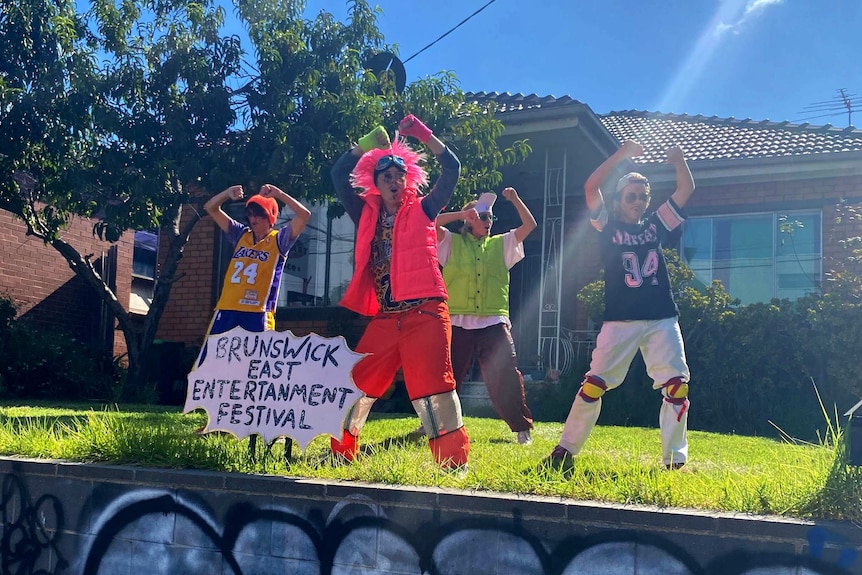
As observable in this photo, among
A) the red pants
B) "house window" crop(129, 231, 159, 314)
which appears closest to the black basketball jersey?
the red pants

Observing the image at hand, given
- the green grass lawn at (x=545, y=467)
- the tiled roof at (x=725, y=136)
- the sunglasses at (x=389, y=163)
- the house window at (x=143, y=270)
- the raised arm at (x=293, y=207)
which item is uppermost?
the tiled roof at (x=725, y=136)

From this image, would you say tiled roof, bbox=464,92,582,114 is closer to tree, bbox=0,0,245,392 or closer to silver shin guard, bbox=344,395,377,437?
tree, bbox=0,0,245,392

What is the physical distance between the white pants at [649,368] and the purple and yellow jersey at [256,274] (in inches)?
88.8

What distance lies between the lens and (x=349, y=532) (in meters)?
3.36

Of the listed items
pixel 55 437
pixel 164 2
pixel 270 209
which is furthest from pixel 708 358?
pixel 164 2

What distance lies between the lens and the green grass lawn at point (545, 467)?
299cm

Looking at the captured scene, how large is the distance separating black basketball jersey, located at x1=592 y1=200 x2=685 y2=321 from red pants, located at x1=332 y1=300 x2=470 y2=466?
92 cm

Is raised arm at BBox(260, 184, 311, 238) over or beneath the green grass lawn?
over

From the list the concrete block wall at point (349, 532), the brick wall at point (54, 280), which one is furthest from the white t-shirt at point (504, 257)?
the brick wall at point (54, 280)

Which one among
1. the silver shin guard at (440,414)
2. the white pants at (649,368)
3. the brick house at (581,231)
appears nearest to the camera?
the silver shin guard at (440,414)

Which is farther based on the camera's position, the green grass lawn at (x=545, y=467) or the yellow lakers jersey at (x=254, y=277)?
the yellow lakers jersey at (x=254, y=277)

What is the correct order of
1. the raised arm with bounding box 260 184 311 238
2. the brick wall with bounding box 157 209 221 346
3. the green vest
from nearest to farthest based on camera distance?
the raised arm with bounding box 260 184 311 238 → the green vest → the brick wall with bounding box 157 209 221 346

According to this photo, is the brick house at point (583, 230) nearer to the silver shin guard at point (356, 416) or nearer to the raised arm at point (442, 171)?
the raised arm at point (442, 171)

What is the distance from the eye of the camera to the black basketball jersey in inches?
157
